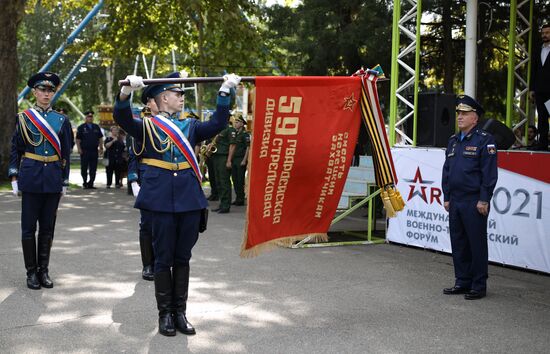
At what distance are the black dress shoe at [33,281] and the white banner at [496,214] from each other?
5.14 meters

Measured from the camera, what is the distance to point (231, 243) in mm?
9781

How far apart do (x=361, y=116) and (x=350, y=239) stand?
483 centimetres

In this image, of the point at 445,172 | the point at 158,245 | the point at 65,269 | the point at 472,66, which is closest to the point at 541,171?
the point at 445,172

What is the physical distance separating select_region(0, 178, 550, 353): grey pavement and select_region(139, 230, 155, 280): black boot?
0.12 metres

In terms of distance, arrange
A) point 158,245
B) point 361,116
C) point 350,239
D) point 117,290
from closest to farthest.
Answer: point 158,245 → point 361,116 → point 117,290 → point 350,239

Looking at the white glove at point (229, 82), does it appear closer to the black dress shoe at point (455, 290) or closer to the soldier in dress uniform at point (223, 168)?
the black dress shoe at point (455, 290)

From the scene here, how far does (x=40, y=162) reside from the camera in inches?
267

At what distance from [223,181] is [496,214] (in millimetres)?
6304

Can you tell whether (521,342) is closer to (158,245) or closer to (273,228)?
Result: (273,228)

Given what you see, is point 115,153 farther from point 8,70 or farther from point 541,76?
point 541,76

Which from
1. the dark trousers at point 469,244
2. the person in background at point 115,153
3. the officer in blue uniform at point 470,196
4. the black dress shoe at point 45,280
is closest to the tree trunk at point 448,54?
the person in background at point 115,153

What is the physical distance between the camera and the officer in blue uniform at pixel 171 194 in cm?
523

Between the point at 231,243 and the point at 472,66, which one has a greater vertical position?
the point at 472,66

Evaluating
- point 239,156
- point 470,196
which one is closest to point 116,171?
point 239,156
